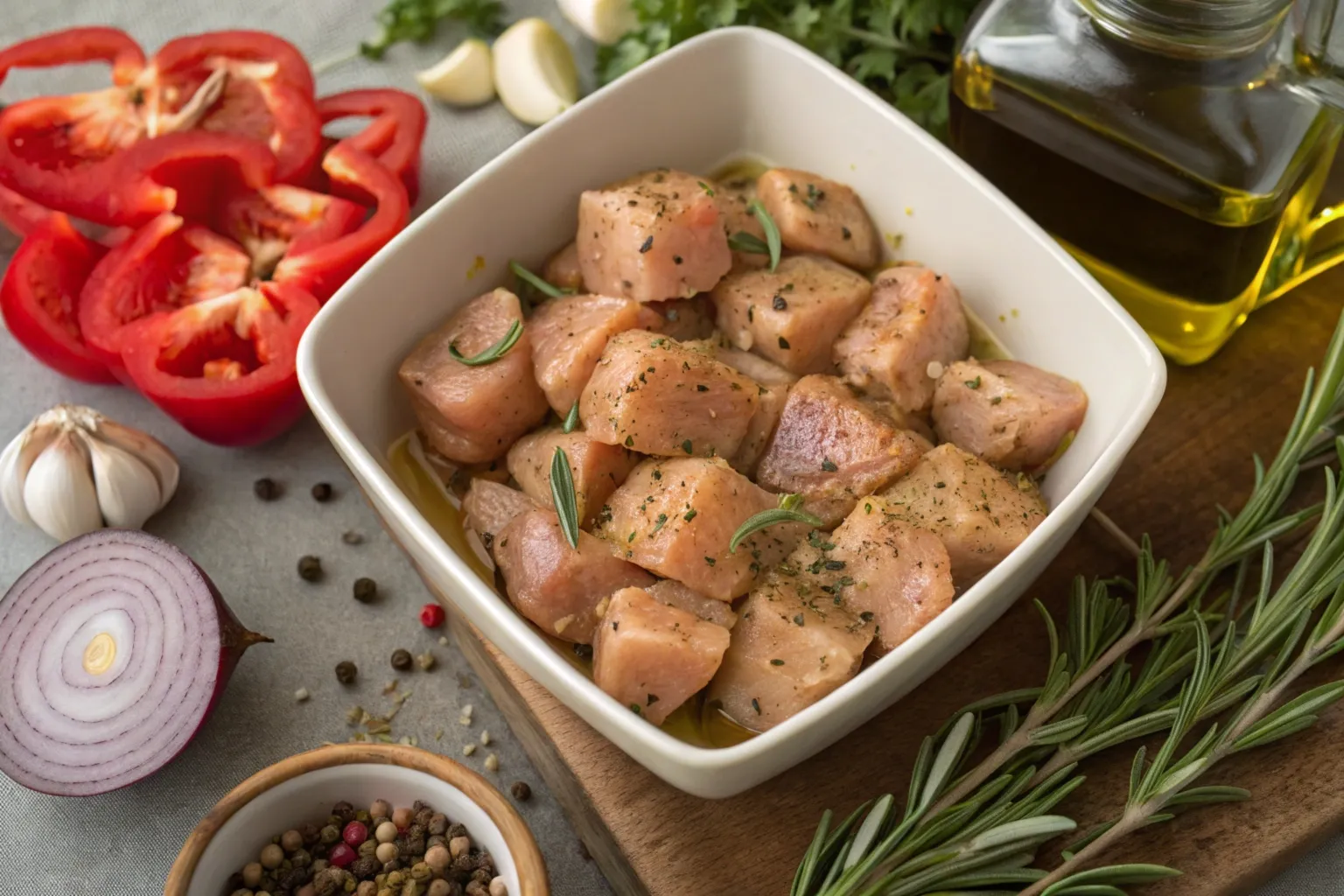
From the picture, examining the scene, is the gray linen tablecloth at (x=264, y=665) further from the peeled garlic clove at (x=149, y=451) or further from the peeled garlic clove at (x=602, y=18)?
the peeled garlic clove at (x=602, y=18)

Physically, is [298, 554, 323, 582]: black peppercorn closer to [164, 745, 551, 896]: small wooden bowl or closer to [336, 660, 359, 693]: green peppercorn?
[336, 660, 359, 693]: green peppercorn

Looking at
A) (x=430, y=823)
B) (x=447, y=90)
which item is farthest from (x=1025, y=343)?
(x=447, y=90)

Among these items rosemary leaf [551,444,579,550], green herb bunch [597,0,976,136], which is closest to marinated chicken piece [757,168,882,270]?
green herb bunch [597,0,976,136]

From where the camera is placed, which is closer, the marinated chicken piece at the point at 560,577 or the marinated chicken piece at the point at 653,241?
the marinated chicken piece at the point at 560,577

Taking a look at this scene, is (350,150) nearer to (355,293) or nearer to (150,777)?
(355,293)

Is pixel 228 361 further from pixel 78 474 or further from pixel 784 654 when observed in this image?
pixel 784 654

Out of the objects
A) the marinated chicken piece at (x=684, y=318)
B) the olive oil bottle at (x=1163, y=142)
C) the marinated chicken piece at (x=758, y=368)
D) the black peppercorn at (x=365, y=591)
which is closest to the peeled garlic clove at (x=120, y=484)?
the black peppercorn at (x=365, y=591)
